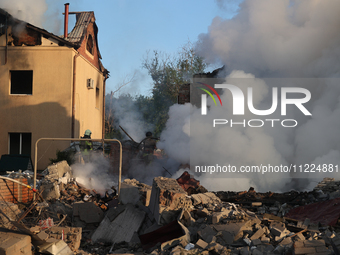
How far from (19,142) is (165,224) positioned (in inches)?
408

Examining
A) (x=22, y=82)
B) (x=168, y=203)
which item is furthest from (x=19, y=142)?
(x=168, y=203)

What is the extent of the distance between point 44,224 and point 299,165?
9418mm

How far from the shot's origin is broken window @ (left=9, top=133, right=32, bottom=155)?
1478 centimetres

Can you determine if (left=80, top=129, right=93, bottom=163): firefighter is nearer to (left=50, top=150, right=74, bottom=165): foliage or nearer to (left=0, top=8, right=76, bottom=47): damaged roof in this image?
(left=50, top=150, right=74, bottom=165): foliage

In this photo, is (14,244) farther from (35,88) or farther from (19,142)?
(35,88)

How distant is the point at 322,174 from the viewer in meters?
11.9

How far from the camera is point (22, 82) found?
15117mm

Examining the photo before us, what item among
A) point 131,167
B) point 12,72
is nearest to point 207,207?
point 131,167

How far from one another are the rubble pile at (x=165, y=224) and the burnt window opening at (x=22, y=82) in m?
6.65

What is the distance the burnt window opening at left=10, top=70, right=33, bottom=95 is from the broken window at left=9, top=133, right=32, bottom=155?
1.89m

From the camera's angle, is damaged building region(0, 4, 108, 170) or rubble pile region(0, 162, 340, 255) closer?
rubble pile region(0, 162, 340, 255)

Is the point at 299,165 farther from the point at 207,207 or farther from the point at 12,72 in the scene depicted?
the point at 12,72

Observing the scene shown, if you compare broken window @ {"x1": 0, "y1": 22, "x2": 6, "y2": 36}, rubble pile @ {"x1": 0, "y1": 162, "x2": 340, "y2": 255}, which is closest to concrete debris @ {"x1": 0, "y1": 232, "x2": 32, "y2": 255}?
rubble pile @ {"x1": 0, "y1": 162, "x2": 340, "y2": 255}

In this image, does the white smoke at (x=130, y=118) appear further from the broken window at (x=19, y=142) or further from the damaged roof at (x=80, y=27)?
the broken window at (x=19, y=142)
